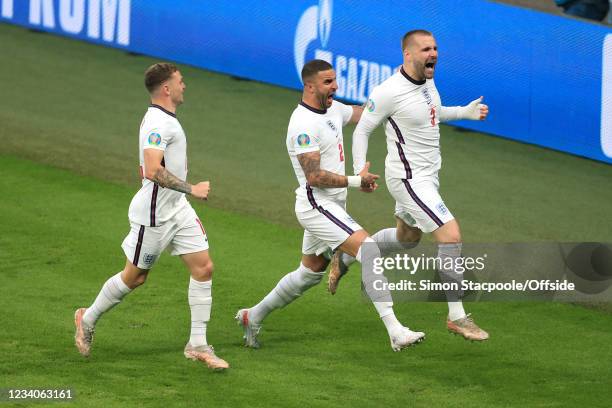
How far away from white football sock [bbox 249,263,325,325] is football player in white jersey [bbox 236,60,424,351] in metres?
0.01

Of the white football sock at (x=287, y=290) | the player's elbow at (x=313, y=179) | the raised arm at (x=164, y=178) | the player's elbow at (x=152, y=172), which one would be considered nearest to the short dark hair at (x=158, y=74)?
the raised arm at (x=164, y=178)

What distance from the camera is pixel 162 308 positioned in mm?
10836

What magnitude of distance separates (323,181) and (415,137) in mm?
1181

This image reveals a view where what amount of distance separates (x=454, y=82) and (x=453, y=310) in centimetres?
719

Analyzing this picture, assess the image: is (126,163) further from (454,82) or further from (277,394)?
(277,394)

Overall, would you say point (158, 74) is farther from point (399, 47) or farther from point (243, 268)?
point (399, 47)

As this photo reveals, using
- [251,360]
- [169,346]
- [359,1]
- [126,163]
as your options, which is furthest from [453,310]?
[359,1]

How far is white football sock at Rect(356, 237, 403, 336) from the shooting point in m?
9.29

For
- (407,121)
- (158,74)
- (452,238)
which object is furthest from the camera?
(407,121)

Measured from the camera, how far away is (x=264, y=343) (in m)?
10.1

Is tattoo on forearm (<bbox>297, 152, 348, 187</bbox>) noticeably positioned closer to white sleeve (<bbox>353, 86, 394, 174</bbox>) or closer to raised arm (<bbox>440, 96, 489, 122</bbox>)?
white sleeve (<bbox>353, 86, 394, 174</bbox>)

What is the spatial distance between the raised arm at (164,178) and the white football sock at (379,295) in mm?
1301

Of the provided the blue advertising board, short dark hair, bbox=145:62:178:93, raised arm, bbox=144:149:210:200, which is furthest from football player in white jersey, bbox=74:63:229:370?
the blue advertising board

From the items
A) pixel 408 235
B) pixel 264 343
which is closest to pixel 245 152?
pixel 408 235
